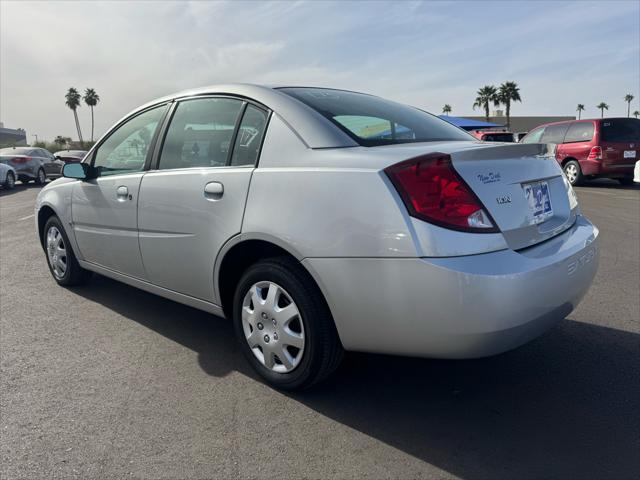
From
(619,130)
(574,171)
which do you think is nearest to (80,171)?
(574,171)

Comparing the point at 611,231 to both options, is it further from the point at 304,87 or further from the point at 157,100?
the point at 157,100

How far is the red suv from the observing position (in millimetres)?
12625

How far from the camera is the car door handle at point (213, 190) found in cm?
292

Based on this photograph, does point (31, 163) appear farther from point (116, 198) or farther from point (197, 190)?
point (197, 190)

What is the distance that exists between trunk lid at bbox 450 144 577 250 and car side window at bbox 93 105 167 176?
2238 millimetres

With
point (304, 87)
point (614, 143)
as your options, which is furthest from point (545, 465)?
point (614, 143)

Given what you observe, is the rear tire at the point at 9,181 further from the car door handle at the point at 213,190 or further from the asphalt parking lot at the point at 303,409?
the car door handle at the point at 213,190

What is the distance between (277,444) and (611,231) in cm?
643

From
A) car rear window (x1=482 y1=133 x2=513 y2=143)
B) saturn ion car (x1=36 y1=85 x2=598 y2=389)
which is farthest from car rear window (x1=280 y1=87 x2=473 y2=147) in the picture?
car rear window (x1=482 y1=133 x2=513 y2=143)

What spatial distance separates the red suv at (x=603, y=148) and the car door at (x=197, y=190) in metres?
11.6

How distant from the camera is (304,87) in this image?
11.0ft

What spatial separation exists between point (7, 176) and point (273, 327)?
17979 mm

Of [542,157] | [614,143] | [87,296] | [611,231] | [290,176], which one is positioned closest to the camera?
[290,176]

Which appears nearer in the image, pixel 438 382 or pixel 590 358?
pixel 438 382
